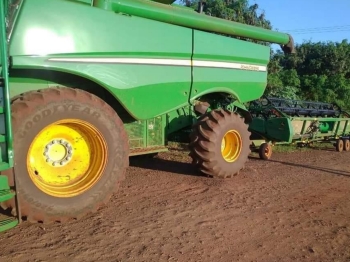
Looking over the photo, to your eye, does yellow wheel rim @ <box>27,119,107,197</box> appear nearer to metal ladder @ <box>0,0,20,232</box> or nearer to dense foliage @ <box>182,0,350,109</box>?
metal ladder @ <box>0,0,20,232</box>

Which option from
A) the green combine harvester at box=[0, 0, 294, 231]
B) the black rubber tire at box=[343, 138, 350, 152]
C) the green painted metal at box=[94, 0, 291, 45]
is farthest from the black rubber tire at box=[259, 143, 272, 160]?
the black rubber tire at box=[343, 138, 350, 152]

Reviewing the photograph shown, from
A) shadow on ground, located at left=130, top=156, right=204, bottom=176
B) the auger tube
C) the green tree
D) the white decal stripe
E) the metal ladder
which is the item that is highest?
the green tree

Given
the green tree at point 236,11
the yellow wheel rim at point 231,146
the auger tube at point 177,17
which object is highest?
the green tree at point 236,11

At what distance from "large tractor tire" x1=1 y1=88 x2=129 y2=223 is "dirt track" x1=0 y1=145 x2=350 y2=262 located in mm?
217

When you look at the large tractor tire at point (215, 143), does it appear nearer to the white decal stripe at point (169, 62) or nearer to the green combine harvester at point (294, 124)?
the white decal stripe at point (169, 62)

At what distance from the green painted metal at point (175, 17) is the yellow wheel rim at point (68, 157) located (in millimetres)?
1536

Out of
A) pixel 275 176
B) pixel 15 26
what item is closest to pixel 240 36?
pixel 275 176

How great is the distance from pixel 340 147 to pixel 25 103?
876 cm

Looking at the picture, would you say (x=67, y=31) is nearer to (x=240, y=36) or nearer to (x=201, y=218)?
(x=201, y=218)

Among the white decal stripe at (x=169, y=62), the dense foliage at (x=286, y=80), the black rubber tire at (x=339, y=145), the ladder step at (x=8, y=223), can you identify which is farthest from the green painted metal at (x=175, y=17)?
the dense foliage at (x=286, y=80)

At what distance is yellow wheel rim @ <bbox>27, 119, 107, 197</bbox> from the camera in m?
4.10

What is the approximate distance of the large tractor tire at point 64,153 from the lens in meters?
3.71

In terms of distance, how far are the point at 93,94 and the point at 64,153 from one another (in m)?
0.75

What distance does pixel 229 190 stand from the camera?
556 cm
